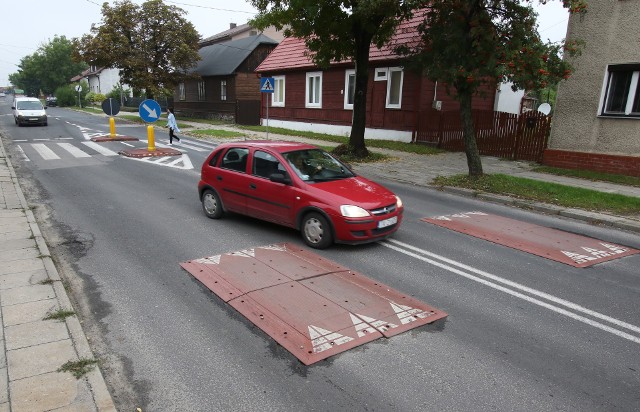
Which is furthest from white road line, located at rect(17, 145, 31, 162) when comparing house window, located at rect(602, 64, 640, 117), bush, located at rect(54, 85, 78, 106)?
bush, located at rect(54, 85, 78, 106)

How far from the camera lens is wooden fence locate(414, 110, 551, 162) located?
16.5m

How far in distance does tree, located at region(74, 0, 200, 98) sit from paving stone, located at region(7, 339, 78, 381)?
108 ft

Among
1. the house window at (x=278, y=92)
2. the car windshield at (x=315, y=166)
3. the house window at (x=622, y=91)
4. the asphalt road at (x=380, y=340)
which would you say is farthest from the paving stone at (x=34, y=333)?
the house window at (x=278, y=92)

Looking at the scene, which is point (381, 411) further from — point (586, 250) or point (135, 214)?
point (135, 214)

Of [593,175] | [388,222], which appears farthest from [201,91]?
[388,222]

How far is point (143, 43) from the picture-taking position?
3406 cm

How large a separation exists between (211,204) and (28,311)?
14.0ft

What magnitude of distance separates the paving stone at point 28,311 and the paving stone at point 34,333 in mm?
105

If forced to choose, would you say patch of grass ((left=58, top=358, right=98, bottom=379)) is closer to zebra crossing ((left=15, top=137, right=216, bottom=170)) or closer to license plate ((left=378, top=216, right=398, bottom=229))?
license plate ((left=378, top=216, right=398, bottom=229))

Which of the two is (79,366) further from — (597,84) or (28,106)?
(28,106)

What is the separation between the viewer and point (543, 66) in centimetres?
1070

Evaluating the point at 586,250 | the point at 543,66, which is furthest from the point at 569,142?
the point at 586,250

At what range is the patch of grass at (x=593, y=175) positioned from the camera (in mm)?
12797

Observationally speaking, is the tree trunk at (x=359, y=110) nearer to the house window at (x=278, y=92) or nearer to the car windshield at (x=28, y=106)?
the house window at (x=278, y=92)
